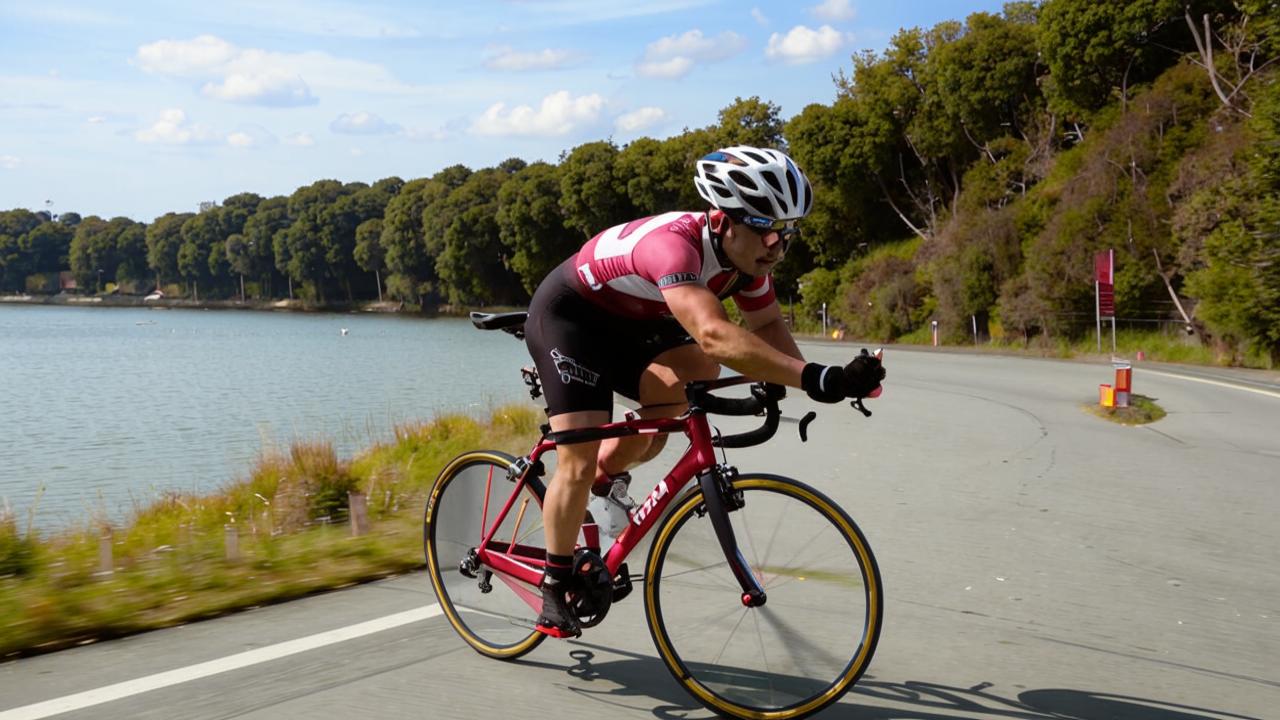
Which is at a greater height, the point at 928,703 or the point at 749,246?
the point at 749,246

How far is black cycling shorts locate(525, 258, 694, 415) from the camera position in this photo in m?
4.17

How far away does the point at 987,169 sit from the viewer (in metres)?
51.4

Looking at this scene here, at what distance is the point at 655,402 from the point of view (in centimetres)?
436

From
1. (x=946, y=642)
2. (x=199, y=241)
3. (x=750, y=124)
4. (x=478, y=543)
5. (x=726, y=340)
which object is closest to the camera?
(x=726, y=340)

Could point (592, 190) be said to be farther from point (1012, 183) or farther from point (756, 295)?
point (756, 295)

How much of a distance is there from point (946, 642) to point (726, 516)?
145 cm

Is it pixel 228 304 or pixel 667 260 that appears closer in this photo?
pixel 667 260

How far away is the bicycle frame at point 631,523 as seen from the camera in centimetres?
391

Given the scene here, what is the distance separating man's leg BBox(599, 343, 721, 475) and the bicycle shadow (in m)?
0.80

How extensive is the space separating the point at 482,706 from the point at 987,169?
5090 cm

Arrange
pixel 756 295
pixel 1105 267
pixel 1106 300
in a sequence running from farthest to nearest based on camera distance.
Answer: pixel 1106 300, pixel 1105 267, pixel 756 295

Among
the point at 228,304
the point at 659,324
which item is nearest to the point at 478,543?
the point at 659,324

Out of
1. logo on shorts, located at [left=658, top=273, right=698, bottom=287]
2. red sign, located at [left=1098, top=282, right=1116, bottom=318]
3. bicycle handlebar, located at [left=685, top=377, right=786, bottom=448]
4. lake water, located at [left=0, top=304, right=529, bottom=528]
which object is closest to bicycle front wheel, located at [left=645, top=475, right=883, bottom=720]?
bicycle handlebar, located at [left=685, top=377, right=786, bottom=448]

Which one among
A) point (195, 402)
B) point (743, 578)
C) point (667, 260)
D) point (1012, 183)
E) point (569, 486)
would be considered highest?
point (1012, 183)
